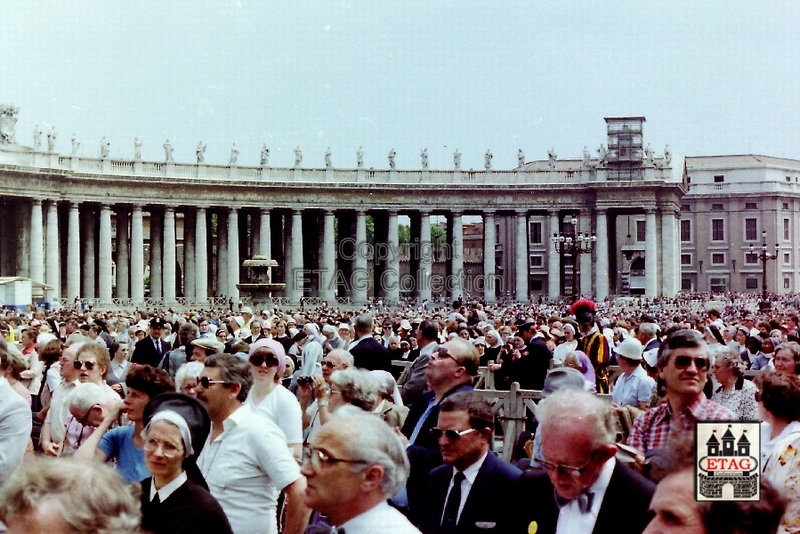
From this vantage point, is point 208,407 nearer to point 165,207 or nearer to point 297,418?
point 297,418

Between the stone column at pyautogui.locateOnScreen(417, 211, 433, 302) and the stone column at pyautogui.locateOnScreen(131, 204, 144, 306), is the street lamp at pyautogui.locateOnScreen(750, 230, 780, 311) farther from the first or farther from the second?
the stone column at pyautogui.locateOnScreen(131, 204, 144, 306)

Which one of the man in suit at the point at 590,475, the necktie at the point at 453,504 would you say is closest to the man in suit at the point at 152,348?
the necktie at the point at 453,504

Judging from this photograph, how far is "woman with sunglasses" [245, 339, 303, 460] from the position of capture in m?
9.68

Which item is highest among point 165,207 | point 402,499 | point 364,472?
point 165,207

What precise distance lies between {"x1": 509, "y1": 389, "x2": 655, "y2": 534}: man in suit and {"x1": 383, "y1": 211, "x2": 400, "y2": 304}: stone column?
219 ft

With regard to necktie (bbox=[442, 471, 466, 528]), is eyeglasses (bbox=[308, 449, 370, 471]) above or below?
above

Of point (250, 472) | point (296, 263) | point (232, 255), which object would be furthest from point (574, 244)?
point (250, 472)

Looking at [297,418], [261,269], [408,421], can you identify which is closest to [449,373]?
[408,421]

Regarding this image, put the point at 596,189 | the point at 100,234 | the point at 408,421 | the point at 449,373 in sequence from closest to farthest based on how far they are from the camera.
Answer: the point at 449,373 < the point at 408,421 < the point at 100,234 < the point at 596,189

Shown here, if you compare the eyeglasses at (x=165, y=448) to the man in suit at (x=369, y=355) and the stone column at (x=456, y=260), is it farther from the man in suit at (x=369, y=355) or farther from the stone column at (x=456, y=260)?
the stone column at (x=456, y=260)

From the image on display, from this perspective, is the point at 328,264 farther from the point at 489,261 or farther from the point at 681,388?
the point at 681,388

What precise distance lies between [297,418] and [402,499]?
6.54 ft

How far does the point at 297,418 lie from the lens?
977cm

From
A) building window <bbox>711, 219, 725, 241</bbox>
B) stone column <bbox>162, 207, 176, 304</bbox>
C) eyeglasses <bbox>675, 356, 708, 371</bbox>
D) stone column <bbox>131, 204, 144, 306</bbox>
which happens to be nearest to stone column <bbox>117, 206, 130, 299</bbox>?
stone column <bbox>131, 204, 144, 306</bbox>
